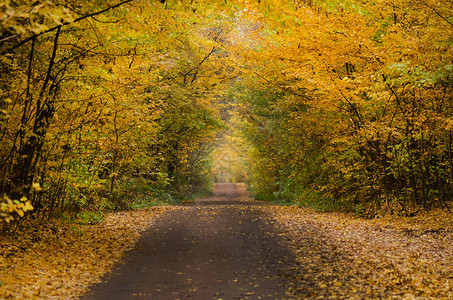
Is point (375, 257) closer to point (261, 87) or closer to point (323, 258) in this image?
point (323, 258)

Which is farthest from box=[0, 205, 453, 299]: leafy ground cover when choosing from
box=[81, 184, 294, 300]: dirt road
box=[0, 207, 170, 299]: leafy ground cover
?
box=[81, 184, 294, 300]: dirt road

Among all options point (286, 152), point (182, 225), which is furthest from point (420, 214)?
point (286, 152)

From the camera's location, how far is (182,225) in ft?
38.2

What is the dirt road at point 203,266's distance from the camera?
550cm

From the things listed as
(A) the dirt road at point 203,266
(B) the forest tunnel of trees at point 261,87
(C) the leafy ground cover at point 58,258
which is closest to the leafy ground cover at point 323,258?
(C) the leafy ground cover at point 58,258

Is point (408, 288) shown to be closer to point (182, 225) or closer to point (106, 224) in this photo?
point (182, 225)

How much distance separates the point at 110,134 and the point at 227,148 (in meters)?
34.7

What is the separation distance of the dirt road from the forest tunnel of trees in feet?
6.93

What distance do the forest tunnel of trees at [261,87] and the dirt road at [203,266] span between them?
2114 mm

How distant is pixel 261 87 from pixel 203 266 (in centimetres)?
1215

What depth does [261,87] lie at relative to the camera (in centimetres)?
1772

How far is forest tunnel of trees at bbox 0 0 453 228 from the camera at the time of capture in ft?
24.2

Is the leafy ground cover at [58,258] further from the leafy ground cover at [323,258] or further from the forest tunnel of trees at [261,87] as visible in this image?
the forest tunnel of trees at [261,87]

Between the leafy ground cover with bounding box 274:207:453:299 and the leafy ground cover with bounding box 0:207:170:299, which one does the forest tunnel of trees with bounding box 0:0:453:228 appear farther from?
the leafy ground cover with bounding box 274:207:453:299
